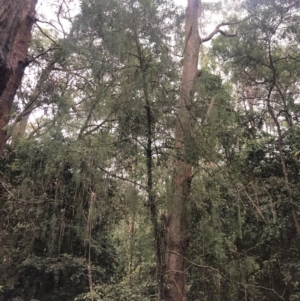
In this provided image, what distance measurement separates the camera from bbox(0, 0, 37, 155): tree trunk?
77.9 inches

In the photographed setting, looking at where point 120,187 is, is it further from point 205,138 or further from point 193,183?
point 205,138

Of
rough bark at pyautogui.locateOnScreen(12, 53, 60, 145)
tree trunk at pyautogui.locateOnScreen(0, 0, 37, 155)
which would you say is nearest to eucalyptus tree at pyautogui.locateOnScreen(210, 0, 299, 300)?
rough bark at pyautogui.locateOnScreen(12, 53, 60, 145)

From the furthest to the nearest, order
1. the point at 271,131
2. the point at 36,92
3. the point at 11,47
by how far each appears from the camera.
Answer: the point at 271,131, the point at 36,92, the point at 11,47

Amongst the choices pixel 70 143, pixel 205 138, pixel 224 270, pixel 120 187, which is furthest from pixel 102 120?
pixel 224 270

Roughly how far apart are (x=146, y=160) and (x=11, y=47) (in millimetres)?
1201

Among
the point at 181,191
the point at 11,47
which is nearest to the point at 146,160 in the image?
the point at 181,191

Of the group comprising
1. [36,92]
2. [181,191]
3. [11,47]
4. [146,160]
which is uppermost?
[36,92]

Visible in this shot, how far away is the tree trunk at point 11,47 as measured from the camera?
1978 millimetres

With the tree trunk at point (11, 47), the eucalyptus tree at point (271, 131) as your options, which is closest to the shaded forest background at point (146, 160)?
the eucalyptus tree at point (271, 131)

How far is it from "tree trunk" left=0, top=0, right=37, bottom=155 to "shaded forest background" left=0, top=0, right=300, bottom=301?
0.29 metres

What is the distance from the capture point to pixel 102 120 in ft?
9.25

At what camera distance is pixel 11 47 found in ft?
6.75

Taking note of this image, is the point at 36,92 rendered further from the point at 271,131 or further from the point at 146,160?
the point at 271,131

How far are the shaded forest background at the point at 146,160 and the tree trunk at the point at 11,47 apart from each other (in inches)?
11.4
